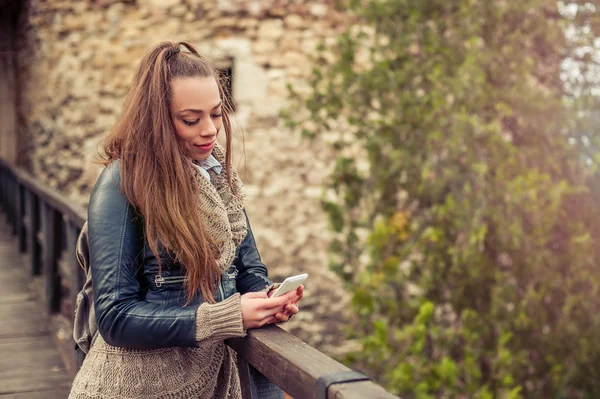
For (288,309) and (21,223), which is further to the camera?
(21,223)

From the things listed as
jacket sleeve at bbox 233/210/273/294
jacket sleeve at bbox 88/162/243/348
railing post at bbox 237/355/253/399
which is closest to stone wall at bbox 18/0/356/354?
jacket sleeve at bbox 233/210/273/294

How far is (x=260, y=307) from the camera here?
1.49 metres

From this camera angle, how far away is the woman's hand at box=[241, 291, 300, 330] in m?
1.48

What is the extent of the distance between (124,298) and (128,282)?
3 cm

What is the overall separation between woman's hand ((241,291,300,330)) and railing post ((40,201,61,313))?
2.88 meters

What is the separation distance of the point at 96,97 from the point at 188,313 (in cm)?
540

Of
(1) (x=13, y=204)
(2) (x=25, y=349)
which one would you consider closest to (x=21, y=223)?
(1) (x=13, y=204)

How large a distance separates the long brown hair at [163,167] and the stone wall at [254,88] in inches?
185

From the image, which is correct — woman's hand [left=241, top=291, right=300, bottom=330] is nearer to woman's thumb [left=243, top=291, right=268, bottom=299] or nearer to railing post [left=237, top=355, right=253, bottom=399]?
woman's thumb [left=243, top=291, right=268, bottom=299]

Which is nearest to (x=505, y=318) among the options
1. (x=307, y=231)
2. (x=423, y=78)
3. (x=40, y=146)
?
(x=423, y=78)

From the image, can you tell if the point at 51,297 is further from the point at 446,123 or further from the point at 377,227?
the point at 446,123

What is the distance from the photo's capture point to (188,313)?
4.72ft

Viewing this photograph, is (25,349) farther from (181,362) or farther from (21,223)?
(181,362)

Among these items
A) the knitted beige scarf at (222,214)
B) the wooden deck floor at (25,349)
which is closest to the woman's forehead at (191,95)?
the knitted beige scarf at (222,214)
